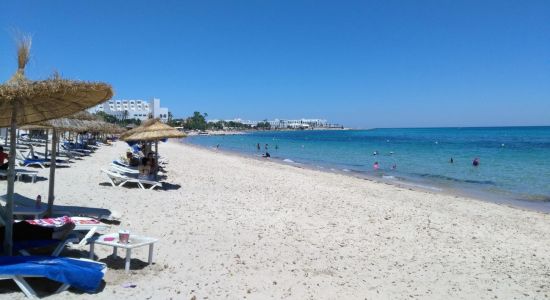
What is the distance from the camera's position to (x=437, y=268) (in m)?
6.46

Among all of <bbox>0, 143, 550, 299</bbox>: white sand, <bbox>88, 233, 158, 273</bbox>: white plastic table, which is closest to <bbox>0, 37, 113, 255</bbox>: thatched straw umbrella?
<bbox>88, 233, 158, 273</bbox>: white plastic table

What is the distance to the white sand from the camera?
5.21 metres

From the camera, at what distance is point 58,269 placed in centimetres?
427

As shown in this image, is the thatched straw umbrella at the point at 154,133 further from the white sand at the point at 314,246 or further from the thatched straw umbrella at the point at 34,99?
the thatched straw umbrella at the point at 34,99

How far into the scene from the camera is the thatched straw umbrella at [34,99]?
426 centimetres

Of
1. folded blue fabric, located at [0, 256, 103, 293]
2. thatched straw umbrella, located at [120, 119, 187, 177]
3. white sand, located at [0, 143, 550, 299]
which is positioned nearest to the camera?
folded blue fabric, located at [0, 256, 103, 293]

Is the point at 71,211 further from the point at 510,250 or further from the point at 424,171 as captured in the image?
the point at 424,171

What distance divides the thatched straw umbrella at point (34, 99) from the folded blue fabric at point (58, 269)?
1.73ft

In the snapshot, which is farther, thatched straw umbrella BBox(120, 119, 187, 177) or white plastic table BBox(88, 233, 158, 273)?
thatched straw umbrella BBox(120, 119, 187, 177)

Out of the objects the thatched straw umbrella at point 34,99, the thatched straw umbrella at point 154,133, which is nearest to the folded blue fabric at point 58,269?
the thatched straw umbrella at point 34,99

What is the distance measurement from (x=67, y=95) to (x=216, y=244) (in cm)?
326

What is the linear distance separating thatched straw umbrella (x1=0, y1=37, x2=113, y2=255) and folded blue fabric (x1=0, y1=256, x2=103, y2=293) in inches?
20.7

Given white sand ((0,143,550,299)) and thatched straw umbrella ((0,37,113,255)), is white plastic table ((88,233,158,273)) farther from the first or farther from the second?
thatched straw umbrella ((0,37,113,255))

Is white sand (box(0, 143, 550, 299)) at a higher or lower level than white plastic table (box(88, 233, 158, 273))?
lower
